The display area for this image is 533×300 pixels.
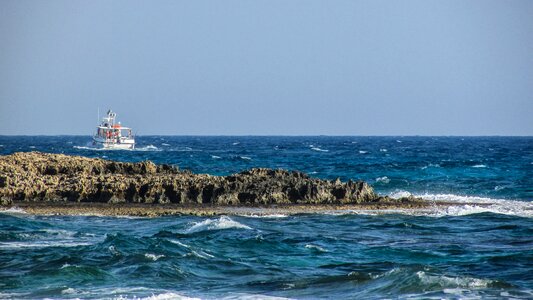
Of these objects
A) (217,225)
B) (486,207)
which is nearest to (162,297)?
(217,225)

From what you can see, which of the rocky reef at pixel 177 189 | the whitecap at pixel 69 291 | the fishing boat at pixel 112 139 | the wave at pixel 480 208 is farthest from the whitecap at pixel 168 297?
the fishing boat at pixel 112 139

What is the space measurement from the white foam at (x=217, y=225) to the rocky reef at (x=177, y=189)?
14.8 ft

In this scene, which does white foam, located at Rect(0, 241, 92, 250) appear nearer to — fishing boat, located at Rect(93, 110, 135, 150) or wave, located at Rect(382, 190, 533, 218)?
wave, located at Rect(382, 190, 533, 218)

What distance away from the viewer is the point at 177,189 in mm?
31547

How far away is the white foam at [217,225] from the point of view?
26.1 metres

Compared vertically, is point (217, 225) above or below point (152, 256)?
above

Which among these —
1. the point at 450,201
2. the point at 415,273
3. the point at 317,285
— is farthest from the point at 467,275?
the point at 450,201

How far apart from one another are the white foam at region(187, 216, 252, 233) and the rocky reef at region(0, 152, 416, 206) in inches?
178

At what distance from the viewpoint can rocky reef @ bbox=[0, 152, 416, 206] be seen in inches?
1223

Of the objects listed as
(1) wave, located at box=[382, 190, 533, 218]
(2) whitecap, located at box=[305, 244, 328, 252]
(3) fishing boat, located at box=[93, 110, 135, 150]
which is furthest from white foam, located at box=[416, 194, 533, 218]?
(3) fishing boat, located at box=[93, 110, 135, 150]

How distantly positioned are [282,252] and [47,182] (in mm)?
12547

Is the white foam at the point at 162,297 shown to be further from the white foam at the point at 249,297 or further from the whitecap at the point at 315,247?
the whitecap at the point at 315,247

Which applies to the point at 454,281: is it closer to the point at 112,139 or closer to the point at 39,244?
the point at 39,244

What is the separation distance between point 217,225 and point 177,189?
219 inches
